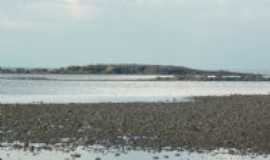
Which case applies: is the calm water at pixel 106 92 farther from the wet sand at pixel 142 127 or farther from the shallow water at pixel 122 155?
the shallow water at pixel 122 155

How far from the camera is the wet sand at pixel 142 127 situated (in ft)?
85.0

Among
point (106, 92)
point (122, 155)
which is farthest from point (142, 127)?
point (106, 92)

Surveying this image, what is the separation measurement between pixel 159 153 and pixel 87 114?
16.1m

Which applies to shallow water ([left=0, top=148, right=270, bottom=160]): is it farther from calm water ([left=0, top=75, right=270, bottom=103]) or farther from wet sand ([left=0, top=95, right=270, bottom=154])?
calm water ([left=0, top=75, right=270, bottom=103])

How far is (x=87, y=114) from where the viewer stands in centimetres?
3900

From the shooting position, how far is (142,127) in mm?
31203

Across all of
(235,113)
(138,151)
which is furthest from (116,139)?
(235,113)

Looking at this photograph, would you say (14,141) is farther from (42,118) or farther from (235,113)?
(235,113)

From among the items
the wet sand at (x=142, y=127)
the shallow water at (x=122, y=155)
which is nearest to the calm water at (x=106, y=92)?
the wet sand at (x=142, y=127)

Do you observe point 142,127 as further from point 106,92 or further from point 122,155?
point 106,92

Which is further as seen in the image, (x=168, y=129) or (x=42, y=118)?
(x=42, y=118)

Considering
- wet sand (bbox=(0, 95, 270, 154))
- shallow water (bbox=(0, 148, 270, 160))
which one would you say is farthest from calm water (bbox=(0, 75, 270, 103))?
shallow water (bbox=(0, 148, 270, 160))

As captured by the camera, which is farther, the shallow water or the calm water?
the calm water

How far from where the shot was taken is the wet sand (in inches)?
1020
